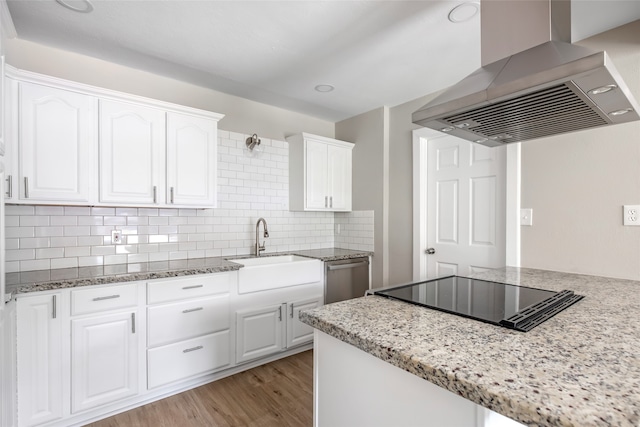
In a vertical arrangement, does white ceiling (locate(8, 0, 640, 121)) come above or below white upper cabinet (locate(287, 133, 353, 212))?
above

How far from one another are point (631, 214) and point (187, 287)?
2875 millimetres

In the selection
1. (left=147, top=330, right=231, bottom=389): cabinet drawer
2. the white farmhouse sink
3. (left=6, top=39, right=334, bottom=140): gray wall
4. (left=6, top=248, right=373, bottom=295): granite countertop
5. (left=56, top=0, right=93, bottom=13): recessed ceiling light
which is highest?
(left=56, top=0, right=93, bottom=13): recessed ceiling light

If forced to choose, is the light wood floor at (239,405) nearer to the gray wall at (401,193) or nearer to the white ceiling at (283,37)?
the gray wall at (401,193)

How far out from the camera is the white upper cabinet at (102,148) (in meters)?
1.98

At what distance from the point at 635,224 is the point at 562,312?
1.24 meters

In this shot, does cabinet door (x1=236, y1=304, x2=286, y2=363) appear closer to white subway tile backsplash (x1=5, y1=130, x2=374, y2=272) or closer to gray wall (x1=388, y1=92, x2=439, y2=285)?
white subway tile backsplash (x1=5, y1=130, x2=374, y2=272)

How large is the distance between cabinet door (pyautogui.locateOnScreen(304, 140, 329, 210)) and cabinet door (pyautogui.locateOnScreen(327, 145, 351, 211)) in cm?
8

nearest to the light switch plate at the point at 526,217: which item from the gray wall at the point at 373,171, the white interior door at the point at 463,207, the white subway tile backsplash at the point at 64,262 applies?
the white interior door at the point at 463,207

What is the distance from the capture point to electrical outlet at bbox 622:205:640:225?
6.32 feet

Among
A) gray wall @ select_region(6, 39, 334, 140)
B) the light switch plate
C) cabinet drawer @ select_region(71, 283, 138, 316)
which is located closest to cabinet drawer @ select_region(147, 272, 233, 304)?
cabinet drawer @ select_region(71, 283, 138, 316)

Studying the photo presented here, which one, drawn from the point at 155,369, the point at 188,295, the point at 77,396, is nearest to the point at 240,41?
the point at 188,295

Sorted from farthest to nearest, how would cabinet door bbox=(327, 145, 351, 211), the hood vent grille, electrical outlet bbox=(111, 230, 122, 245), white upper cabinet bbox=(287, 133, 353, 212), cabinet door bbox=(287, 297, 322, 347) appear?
cabinet door bbox=(327, 145, 351, 211), white upper cabinet bbox=(287, 133, 353, 212), cabinet door bbox=(287, 297, 322, 347), electrical outlet bbox=(111, 230, 122, 245), the hood vent grille

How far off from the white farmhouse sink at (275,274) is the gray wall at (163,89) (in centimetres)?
141

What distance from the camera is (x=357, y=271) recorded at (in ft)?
11.2
